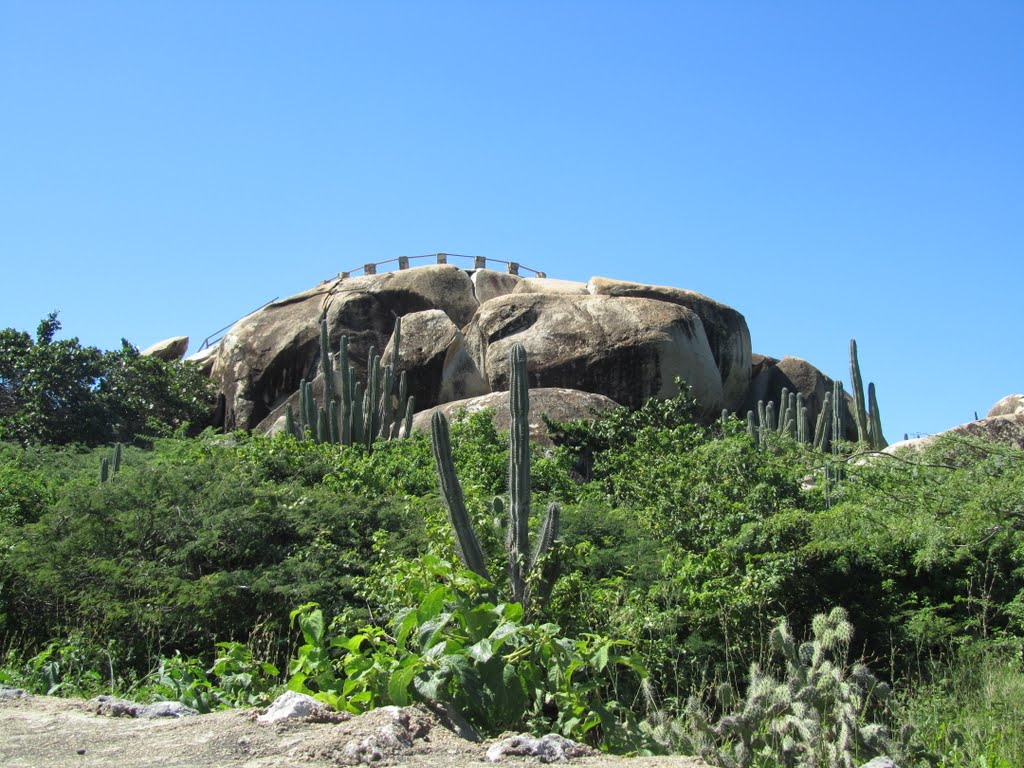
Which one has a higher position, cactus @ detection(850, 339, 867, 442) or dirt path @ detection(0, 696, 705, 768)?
cactus @ detection(850, 339, 867, 442)

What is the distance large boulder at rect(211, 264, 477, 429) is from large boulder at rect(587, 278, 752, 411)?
13.4 ft

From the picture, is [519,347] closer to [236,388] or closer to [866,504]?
[866,504]

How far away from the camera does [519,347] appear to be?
9258mm

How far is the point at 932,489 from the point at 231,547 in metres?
6.17

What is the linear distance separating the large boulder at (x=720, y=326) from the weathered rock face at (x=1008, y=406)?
6.86 meters

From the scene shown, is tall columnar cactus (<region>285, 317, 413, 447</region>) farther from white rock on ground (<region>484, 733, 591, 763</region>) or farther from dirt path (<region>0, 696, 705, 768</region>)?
white rock on ground (<region>484, 733, 591, 763</region>)

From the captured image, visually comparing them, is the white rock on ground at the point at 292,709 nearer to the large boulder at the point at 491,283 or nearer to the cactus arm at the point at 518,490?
the cactus arm at the point at 518,490

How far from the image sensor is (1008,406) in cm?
2977

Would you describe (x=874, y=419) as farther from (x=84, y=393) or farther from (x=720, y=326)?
(x=84, y=393)

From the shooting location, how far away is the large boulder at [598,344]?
2434cm

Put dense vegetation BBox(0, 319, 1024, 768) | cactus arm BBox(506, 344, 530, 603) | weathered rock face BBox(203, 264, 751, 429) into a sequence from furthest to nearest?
1. weathered rock face BBox(203, 264, 751, 429)
2. cactus arm BBox(506, 344, 530, 603)
3. dense vegetation BBox(0, 319, 1024, 768)

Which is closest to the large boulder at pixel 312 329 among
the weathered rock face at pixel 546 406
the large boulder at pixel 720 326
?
the large boulder at pixel 720 326

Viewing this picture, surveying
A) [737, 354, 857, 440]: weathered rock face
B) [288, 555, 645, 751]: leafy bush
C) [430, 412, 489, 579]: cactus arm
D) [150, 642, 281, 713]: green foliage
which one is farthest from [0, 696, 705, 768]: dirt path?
[737, 354, 857, 440]: weathered rock face

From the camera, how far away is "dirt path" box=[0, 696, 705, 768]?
13.9 feet
